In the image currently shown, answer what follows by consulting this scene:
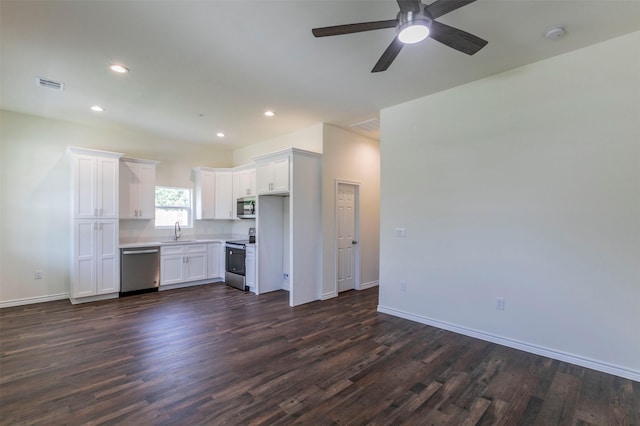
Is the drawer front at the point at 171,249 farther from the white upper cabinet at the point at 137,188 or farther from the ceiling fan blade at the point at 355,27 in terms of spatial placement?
the ceiling fan blade at the point at 355,27

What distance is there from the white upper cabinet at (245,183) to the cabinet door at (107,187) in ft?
7.42

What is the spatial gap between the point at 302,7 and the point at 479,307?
361 cm

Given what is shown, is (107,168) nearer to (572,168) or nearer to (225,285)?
(225,285)

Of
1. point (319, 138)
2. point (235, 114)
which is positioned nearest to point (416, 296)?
point (319, 138)

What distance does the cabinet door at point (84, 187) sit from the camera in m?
4.78

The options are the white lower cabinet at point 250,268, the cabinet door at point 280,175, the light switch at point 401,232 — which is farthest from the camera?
the white lower cabinet at point 250,268

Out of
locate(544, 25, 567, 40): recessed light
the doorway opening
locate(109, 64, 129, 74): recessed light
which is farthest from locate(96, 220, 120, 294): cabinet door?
→ locate(544, 25, 567, 40): recessed light

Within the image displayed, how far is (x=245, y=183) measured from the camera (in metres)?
6.48

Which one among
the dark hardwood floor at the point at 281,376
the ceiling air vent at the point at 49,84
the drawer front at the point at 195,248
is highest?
the ceiling air vent at the point at 49,84

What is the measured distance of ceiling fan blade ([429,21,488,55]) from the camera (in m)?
1.95

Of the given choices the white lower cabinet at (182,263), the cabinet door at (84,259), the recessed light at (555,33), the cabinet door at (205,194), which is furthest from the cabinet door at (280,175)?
the recessed light at (555,33)

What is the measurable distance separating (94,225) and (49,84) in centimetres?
225

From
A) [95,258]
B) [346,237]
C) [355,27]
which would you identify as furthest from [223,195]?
[355,27]

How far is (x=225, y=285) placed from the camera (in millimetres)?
6164
